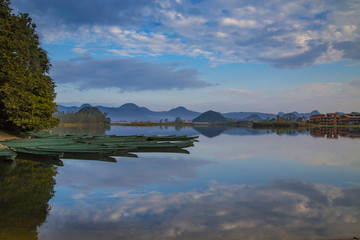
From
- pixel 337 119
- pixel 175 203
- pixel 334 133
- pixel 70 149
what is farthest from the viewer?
pixel 337 119

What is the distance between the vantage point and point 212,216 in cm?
708

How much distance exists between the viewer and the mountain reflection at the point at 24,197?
5.99m

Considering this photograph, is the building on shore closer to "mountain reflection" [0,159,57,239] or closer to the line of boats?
the line of boats

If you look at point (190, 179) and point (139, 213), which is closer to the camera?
point (139, 213)

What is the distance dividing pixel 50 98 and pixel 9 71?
252 inches

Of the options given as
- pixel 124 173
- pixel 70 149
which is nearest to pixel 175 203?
pixel 124 173

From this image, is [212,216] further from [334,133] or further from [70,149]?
[334,133]

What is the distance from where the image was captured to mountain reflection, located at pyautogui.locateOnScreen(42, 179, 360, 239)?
6035 mm

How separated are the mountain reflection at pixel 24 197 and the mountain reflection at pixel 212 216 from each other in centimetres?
40

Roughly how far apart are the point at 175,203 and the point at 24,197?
4.76 metres

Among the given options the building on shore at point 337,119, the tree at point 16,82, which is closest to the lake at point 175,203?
the tree at point 16,82

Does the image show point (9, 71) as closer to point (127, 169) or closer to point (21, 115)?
point (21, 115)

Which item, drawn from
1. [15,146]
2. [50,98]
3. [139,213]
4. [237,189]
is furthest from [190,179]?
[50,98]

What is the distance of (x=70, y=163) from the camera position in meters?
15.9
